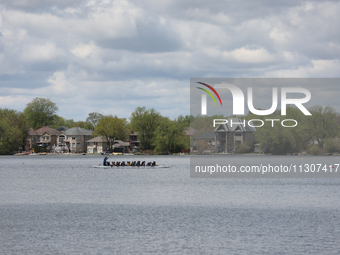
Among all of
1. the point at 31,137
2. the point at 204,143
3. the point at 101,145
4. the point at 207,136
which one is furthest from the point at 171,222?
the point at 31,137

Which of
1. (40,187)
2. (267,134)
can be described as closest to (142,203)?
(40,187)

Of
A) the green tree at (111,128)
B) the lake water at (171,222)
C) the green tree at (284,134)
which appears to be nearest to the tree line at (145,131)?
the green tree at (111,128)

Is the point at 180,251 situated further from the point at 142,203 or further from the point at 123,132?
the point at 123,132

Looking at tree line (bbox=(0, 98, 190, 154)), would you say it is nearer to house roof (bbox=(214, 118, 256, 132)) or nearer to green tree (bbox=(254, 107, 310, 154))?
house roof (bbox=(214, 118, 256, 132))

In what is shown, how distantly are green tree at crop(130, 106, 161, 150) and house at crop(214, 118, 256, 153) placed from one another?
22864 millimetres

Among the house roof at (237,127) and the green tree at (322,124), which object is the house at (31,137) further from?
the green tree at (322,124)

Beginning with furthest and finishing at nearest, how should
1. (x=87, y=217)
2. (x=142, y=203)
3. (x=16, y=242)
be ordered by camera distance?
(x=142, y=203), (x=87, y=217), (x=16, y=242)

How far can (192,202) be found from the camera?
123 ft

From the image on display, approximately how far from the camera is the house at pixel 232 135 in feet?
476

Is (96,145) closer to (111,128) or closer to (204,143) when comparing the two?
(111,128)

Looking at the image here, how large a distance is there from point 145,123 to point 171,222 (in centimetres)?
13119

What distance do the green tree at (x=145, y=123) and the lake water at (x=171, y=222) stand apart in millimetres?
113282

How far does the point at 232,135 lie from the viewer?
15350cm

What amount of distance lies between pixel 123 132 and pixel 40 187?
380ft
